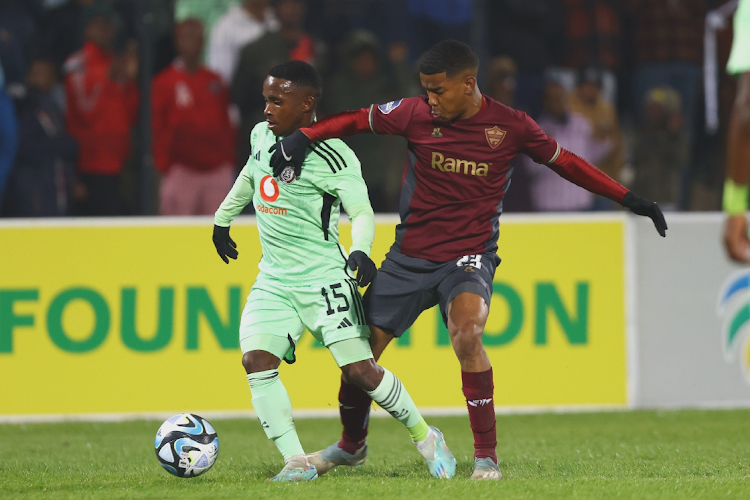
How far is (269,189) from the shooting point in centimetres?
514

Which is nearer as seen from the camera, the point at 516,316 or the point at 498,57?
the point at 516,316

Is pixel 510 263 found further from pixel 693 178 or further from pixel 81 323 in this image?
pixel 81 323

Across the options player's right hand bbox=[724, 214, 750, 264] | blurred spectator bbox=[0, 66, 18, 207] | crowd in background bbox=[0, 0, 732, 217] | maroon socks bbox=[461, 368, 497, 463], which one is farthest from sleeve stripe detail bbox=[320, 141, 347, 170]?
blurred spectator bbox=[0, 66, 18, 207]

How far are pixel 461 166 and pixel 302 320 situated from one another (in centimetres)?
107

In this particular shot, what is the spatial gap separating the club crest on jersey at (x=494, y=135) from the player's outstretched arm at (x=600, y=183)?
0.29 m

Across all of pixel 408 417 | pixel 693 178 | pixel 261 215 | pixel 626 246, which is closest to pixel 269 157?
pixel 261 215

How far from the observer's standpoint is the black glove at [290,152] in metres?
4.86

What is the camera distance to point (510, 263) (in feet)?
26.2

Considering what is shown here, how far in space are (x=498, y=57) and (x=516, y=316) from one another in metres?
2.54

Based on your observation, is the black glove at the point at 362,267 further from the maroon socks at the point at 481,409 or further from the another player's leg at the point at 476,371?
the maroon socks at the point at 481,409

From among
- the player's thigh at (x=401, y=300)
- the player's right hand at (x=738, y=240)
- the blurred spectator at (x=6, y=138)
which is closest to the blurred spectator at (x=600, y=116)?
the player's thigh at (x=401, y=300)

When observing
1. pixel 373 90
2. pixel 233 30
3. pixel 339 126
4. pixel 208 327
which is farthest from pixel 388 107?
pixel 233 30

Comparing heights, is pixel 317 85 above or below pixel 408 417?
above

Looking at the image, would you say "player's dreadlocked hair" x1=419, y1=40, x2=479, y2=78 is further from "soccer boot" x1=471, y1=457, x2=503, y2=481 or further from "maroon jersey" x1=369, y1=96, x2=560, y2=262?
"soccer boot" x1=471, y1=457, x2=503, y2=481
